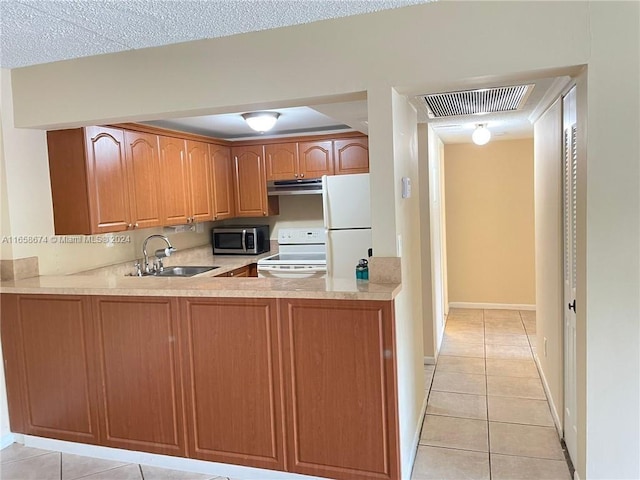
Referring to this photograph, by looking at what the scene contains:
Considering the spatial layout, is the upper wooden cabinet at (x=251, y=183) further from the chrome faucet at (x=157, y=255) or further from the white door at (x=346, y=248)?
the white door at (x=346, y=248)

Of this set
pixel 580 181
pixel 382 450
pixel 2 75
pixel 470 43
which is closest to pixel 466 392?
pixel 382 450

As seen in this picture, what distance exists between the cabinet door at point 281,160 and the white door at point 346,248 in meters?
1.21

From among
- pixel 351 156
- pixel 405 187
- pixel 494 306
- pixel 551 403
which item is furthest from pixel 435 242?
pixel 405 187

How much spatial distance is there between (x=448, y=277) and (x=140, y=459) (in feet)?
15.2

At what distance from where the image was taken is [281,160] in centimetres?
528

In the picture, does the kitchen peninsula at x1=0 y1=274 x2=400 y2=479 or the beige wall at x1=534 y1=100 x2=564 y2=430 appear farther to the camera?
the beige wall at x1=534 y1=100 x2=564 y2=430

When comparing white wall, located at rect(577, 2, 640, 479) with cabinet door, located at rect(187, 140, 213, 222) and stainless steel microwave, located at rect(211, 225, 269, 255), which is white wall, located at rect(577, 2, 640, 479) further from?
stainless steel microwave, located at rect(211, 225, 269, 255)

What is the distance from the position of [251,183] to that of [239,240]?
0.66 meters

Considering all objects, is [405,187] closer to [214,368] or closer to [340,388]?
[340,388]

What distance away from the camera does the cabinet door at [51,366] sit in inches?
113

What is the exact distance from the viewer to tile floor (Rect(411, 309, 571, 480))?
2.65 meters

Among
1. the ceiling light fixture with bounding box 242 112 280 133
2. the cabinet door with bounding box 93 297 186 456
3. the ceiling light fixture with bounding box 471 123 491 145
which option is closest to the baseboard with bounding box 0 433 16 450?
the cabinet door with bounding box 93 297 186 456

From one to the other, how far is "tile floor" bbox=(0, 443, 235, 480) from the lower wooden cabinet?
0.37 feet

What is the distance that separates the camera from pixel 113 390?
2.83 meters
